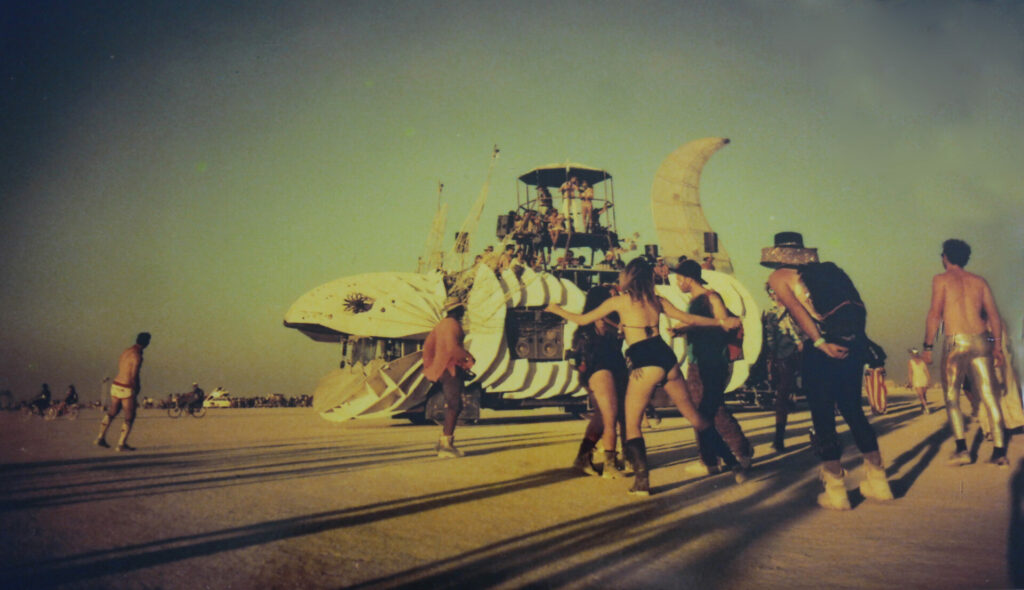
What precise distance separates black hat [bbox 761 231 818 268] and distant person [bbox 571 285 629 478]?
1366 mm

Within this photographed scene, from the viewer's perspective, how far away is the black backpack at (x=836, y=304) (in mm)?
4145

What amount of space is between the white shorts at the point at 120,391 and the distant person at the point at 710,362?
262 inches

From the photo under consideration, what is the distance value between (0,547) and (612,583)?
2.88m

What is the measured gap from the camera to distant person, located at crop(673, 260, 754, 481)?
5355 millimetres

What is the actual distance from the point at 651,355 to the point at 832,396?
1249 mm

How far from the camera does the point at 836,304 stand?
4.21 meters

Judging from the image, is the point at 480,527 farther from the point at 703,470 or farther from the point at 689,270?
the point at 689,270

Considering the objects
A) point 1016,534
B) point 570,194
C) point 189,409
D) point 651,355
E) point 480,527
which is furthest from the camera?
point 570,194

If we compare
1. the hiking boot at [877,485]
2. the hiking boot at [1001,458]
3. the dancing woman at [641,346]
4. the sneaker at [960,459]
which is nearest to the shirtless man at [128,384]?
the dancing woman at [641,346]

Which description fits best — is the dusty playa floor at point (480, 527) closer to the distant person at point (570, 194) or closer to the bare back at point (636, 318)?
the bare back at point (636, 318)

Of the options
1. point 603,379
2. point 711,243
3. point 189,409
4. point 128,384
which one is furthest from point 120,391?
point 711,243

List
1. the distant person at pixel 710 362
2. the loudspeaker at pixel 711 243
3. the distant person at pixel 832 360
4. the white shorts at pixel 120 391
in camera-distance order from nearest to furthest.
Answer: the distant person at pixel 832 360, the distant person at pixel 710 362, the white shorts at pixel 120 391, the loudspeaker at pixel 711 243

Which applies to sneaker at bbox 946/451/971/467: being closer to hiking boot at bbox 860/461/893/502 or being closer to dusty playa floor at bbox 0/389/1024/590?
dusty playa floor at bbox 0/389/1024/590

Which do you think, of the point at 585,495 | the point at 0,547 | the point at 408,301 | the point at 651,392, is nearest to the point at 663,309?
the point at 651,392
